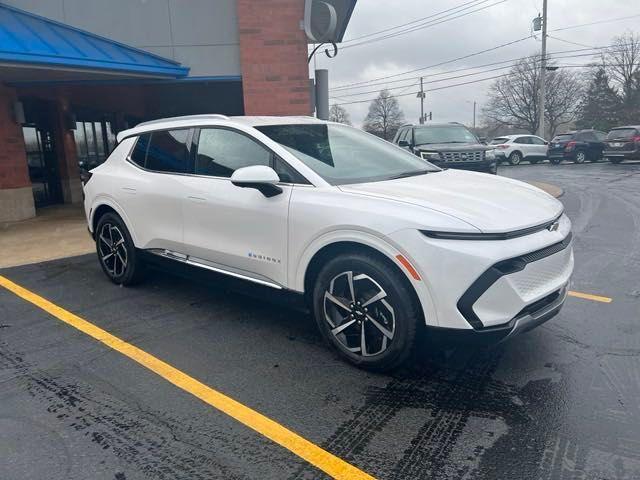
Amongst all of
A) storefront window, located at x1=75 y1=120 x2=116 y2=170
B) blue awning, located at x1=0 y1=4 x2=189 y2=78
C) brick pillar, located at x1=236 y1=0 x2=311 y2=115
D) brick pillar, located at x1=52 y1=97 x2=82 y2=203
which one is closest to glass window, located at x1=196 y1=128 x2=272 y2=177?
blue awning, located at x1=0 y1=4 x2=189 y2=78

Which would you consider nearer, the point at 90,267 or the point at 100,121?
the point at 90,267

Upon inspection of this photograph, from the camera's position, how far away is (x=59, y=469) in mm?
2490

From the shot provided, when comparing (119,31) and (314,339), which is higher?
(119,31)

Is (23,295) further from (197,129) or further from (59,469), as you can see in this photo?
(59,469)

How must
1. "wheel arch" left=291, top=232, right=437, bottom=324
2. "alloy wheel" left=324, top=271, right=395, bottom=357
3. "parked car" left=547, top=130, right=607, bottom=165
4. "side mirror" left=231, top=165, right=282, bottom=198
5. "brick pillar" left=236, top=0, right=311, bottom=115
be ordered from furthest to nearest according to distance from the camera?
"parked car" left=547, top=130, right=607, bottom=165
"brick pillar" left=236, top=0, right=311, bottom=115
"side mirror" left=231, top=165, right=282, bottom=198
"alloy wheel" left=324, top=271, right=395, bottom=357
"wheel arch" left=291, top=232, right=437, bottom=324

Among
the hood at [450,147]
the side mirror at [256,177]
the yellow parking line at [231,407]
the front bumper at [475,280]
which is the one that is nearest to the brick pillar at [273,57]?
the hood at [450,147]

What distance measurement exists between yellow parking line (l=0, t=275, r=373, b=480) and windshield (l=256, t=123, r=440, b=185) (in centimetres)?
162

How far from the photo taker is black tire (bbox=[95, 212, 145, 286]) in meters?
5.13

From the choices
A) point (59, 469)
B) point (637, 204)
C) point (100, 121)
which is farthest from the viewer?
point (100, 121)

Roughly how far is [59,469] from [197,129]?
115 inches

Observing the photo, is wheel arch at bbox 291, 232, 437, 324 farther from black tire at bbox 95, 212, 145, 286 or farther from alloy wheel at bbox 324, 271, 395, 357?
black tire at bbox 95, 212, 145, 286

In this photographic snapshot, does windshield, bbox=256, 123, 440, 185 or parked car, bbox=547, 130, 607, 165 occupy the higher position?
windshield, bbox=256, 123, 440, 185

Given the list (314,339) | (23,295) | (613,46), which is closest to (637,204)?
(314,339)

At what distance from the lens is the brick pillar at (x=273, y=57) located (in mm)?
9477
